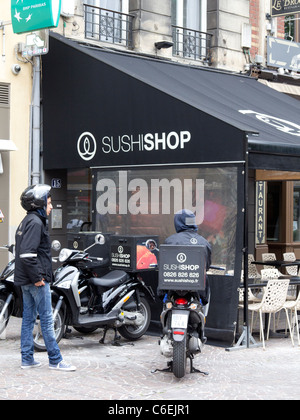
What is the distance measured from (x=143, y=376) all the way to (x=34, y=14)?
5947 mm

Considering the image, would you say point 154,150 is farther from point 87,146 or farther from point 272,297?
point 272,297

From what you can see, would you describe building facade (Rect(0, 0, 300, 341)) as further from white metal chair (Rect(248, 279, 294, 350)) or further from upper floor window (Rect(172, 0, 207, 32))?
white metal chair (Rect(248, 279, 294, 350))

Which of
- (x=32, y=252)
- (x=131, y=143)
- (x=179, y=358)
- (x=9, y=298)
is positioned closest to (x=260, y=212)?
(x=131, y=143)

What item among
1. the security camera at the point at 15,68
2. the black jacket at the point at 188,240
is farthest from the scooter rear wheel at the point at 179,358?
the security camera at the point at 15,68

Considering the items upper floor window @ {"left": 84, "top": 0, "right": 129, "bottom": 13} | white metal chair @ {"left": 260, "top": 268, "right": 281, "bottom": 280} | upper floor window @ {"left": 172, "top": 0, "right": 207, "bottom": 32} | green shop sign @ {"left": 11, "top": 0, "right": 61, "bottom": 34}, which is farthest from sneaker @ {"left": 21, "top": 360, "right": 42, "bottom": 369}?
upper floor window @ {"left": 172, "top": 0, "right": 207, "bottom": 32}

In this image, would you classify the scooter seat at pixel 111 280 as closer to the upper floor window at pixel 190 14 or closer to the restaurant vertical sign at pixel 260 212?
the upper floor window at pixel 190 14

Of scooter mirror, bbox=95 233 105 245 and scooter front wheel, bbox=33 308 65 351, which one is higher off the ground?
scooter mirror, bbox=95 233 105 245

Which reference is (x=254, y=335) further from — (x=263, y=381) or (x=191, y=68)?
(x=191, y=68)

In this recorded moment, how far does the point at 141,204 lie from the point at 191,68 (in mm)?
3749

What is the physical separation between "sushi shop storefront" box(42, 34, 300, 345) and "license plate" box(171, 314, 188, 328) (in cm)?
198

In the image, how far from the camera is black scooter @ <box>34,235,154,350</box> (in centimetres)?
920

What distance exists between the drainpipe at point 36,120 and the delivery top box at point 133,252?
110 inches

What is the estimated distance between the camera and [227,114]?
10727mm
